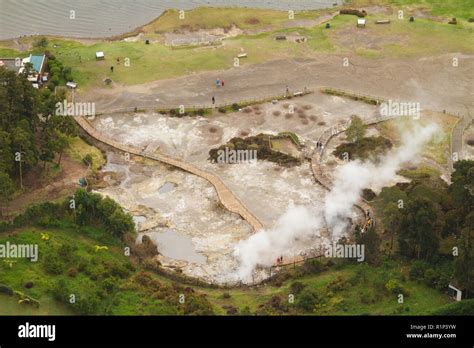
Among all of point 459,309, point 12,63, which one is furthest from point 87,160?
point 459,309

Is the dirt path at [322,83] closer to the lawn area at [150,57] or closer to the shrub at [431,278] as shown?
the lawn area at [150,57]

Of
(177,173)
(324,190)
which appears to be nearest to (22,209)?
(177,173)

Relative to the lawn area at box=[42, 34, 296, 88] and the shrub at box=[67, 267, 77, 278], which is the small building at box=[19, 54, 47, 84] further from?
the shrub at box=[67, 267, 77, 278]

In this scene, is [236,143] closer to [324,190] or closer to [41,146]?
[324,190]

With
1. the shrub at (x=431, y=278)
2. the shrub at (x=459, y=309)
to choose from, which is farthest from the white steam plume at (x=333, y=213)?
the shrub at (x=459, y=309)

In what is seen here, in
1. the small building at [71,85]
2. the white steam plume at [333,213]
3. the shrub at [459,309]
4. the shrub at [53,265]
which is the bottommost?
the shrub at [459,309]

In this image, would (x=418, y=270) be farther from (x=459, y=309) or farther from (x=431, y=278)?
(x=459, y=309)
